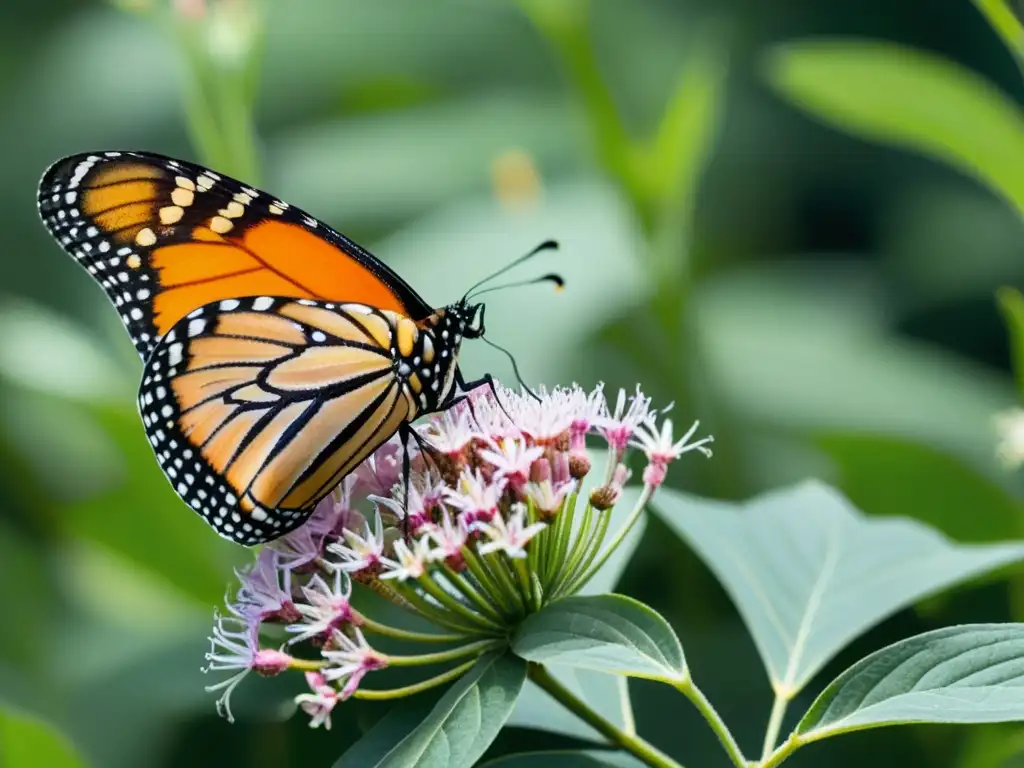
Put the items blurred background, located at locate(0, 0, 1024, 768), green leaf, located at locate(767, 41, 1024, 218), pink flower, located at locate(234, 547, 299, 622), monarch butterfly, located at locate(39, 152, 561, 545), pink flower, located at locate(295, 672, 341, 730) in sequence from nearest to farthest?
1. pink flower, located at locate(295, 672, 341, 730)
2. pink flower, located at locate(234, 547, 299, 622)
3. monarch butterfly, located at locate(39, 152, 561, 545)
4. green leaf, located at locate(767, 41, 1024, 218)
5. blurred background, located at locate(0, 0, 1024, 768)

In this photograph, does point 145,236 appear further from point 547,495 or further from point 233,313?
point 547,495

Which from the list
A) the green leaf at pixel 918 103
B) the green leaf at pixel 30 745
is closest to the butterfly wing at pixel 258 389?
the green leaf at pixel 30 745

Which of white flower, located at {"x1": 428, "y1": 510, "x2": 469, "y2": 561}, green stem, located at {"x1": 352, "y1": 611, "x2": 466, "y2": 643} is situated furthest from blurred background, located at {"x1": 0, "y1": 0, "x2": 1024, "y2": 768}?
white flower, located at {"x1": 428, "y1": 510, "x2": 469, "y2": 561}

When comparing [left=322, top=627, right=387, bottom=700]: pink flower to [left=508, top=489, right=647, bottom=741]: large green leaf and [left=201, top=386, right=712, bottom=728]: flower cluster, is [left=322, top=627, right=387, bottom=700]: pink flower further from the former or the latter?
[left=508, top=489, right=647, bottom=741]: large green leaf

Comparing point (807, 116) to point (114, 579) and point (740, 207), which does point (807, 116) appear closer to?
point (740, 207)

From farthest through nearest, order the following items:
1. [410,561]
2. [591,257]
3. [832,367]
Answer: [832,367] → [591,257] → [410,561]

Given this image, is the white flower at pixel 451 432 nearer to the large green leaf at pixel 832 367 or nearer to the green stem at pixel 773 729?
the green stem at pixel 773 729

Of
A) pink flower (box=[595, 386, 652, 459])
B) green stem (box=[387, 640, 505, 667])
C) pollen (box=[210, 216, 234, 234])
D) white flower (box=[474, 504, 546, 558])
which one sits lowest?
green stem (box=[387, 640, 505, 667])

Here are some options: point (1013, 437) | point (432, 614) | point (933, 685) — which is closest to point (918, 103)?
point (1013, 437)
